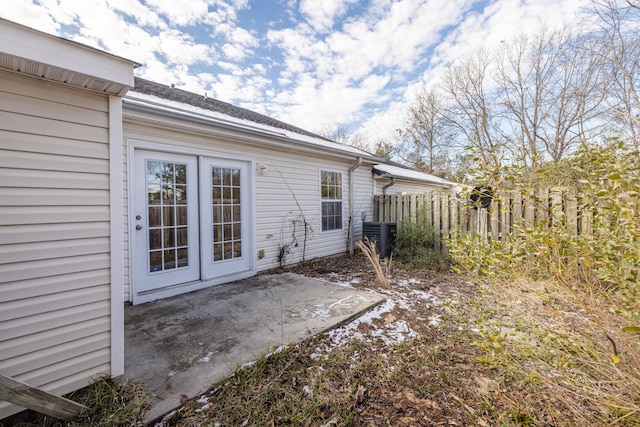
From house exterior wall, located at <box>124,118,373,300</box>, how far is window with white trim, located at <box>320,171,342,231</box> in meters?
0.14

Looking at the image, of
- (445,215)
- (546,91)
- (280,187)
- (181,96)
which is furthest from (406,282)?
(546,91)

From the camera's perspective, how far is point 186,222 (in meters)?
4.12

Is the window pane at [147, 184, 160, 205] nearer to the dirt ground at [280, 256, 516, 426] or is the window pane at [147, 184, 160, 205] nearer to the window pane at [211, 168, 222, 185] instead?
the window pane at [211, 168, 222, 185]

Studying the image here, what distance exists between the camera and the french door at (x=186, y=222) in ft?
12.1

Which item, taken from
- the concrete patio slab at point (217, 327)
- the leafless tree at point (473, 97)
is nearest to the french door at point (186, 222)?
the concrete patio slab at point (217, 327)

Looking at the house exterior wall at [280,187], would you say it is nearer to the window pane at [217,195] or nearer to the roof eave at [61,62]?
the window pane at [217,195]

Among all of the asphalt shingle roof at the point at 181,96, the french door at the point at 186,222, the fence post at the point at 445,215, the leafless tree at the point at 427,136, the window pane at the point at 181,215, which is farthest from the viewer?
the leafless tree at the point at 427,136

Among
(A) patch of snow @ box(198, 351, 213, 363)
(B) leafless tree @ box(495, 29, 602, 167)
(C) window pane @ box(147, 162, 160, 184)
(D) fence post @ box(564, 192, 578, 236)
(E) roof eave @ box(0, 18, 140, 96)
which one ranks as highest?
(B) leafless tree @ box(495, 29, 602, 167)

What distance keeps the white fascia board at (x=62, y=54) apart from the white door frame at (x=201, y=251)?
1.99 metres

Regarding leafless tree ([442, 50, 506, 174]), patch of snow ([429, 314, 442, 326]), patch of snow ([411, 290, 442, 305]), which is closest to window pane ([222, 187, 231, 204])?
patch of snow ([411, 290, 442, 305])

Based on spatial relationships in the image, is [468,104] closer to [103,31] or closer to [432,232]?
[432,232]

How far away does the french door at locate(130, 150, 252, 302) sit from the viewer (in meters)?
3.68

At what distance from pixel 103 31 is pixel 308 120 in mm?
16555

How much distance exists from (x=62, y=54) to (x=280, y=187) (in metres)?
3.95
